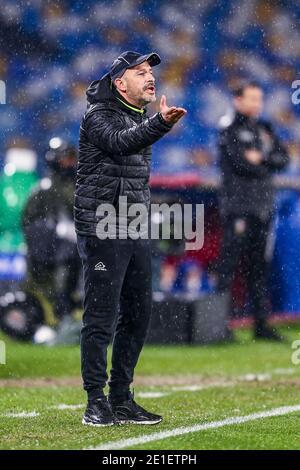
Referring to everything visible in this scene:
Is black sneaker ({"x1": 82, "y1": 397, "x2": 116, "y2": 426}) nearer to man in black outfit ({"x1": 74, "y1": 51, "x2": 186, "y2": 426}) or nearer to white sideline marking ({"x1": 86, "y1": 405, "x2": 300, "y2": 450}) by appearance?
man in black outfit ({"x1": 74, "y1": 51, "x2": 186, "y2": 426})

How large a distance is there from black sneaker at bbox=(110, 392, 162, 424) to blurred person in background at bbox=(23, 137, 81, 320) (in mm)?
4715

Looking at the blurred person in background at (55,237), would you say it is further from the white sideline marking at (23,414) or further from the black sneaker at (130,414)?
the black sneaker at (130,414)

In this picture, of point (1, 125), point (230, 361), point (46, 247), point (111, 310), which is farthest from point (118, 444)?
point (1, 125)

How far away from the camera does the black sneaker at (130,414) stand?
661 cm

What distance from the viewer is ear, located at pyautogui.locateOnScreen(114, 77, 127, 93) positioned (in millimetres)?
6516

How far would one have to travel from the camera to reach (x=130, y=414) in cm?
664

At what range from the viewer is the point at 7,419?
22.7ft

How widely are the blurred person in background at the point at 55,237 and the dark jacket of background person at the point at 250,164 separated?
56.5 inches

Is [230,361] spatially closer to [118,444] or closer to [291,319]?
[291,319]

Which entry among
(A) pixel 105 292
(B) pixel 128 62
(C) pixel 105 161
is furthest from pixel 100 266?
(B) pixel 128 62

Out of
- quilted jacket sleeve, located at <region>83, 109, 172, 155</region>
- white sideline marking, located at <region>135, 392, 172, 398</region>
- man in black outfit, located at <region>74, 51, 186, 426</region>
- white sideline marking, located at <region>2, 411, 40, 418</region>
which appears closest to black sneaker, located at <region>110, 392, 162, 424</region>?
man in black outfit, located at <region>74, 51, 186, 426</region>

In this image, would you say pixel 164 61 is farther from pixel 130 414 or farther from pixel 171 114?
pixel 171 114

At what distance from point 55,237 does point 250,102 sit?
2.14 meters

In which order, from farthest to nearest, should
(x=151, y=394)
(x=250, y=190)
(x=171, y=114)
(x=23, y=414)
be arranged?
1. (x=250, y=190)
2. (x=151, y=394)
3. (x=23, y=414)
4. (x=171, y=114)
